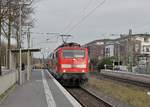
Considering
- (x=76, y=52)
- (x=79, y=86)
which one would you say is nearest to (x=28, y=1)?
(x=76, y=52)

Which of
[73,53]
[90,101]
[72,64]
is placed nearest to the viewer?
[90,101]

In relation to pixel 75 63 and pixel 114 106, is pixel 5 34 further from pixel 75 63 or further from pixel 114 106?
pixel 114 106

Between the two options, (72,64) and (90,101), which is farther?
(72,64)

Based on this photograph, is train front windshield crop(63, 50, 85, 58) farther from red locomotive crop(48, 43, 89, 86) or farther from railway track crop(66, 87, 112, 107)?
railway track crop(66, 87, 112, 107)

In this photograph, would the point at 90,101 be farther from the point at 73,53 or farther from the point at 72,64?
the point at 73,53

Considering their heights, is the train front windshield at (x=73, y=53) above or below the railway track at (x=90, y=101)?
above

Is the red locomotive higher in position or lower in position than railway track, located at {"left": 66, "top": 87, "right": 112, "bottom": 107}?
higher

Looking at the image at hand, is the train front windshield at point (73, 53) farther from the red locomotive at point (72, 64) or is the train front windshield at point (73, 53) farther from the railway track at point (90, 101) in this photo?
the railway track at point (90, 101)

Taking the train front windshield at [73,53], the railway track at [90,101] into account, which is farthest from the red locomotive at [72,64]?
the railway track at [90,101]

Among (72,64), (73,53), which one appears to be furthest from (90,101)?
(73,53)

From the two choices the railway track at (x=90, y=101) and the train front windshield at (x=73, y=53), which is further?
the train front windshield at (x=73, y=53)

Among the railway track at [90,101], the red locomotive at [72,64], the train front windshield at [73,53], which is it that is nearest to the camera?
the railway track at [90,101]

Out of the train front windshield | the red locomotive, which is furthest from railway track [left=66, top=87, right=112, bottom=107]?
the train front windshield

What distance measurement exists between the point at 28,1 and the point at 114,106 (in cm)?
1114
